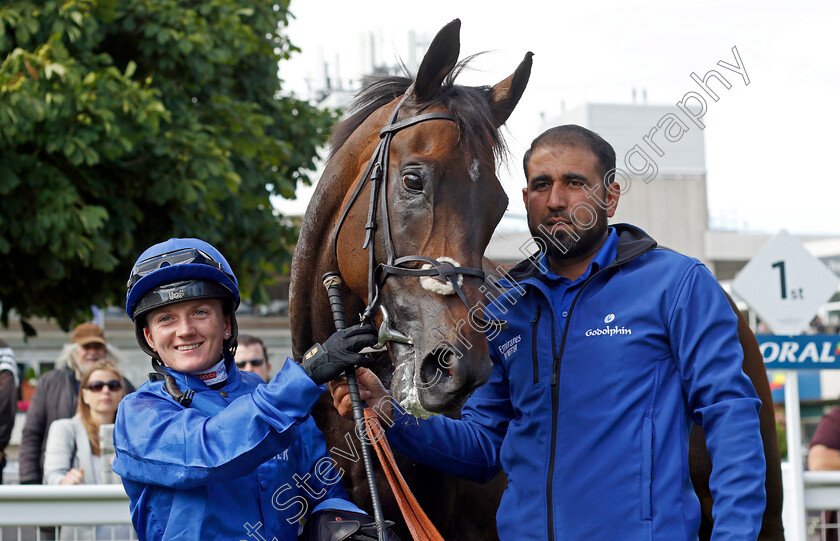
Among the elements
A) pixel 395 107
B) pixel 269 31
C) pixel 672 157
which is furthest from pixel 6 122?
pixel 672 157

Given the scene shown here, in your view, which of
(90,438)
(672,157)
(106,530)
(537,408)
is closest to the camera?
(537,408)

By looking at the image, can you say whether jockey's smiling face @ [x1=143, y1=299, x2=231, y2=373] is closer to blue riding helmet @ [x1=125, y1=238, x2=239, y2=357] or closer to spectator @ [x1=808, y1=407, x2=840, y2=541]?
blue riding helmet @ [x1=125, y1=238, x2=239, y2=357]

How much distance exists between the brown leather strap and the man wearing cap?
3653 mm

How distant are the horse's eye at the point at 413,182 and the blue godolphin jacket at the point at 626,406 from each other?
43cm

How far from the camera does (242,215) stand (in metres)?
8.81

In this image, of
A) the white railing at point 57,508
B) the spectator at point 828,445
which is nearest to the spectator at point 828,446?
the spectator at point 828,445

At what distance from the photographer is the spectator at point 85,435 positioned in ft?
16.3

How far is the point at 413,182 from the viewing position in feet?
7.73

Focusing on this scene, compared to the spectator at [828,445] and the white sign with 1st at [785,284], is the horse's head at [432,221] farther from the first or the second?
the white sign with 1st at [785,284]

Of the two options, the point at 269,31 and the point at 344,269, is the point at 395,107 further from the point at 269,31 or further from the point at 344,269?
the point at 269,31

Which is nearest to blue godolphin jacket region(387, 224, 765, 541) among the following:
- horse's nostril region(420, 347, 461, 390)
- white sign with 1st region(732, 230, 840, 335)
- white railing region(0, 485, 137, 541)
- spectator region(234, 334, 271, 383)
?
horse's nostril region(420, 347, 461, 390)

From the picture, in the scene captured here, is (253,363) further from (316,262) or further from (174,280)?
(174,280)

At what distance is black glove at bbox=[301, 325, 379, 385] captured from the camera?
83.8 inches

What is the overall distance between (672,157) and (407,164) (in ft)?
115
